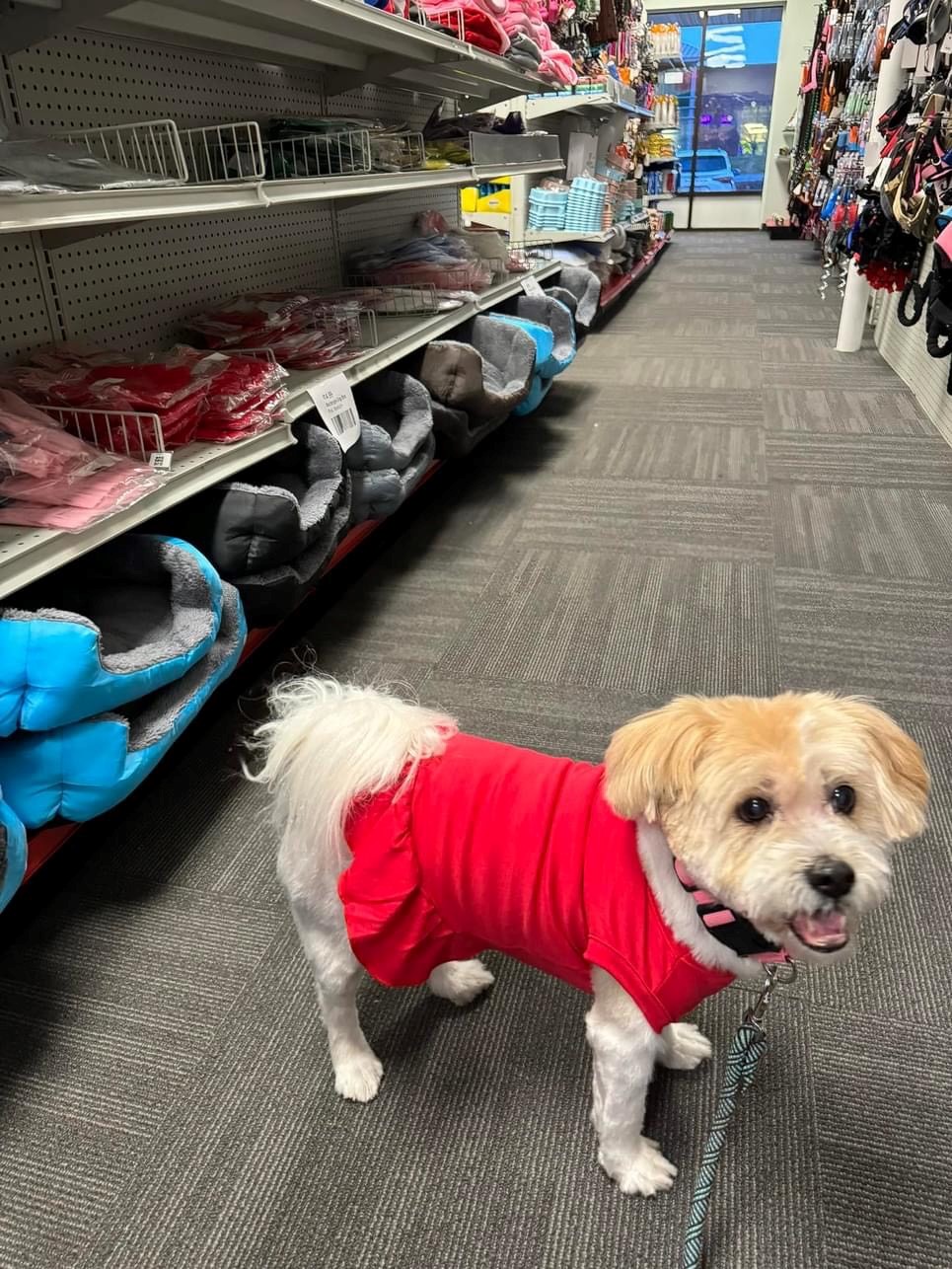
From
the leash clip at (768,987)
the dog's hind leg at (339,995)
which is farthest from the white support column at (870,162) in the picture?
the dog's hind leg at (339,995)

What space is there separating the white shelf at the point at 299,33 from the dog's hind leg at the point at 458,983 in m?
1.83

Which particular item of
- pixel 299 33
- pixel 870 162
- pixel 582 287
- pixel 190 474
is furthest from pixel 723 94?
pixel 190 474

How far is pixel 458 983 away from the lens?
1439 millimetres

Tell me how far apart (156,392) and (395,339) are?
1.13 meters

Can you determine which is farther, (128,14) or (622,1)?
(622,1)

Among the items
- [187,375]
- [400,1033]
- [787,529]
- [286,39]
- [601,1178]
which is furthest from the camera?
[787,529]

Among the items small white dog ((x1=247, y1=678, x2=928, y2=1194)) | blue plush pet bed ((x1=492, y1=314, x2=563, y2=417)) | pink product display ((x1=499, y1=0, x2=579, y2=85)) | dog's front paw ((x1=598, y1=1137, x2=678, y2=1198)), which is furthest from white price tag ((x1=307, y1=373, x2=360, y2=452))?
pink product display ((x1=499, y1=0, x2=579, y2=85))

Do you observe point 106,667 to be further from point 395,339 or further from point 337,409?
point 395,339

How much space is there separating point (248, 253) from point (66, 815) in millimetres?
2009

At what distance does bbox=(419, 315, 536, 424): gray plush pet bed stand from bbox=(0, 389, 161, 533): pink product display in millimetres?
1525

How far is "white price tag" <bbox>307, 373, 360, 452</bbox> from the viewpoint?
219cm

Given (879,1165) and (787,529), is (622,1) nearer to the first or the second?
(787,529)

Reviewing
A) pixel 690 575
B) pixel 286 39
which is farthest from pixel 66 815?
pixel 286 39

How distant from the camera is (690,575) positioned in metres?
2.82
